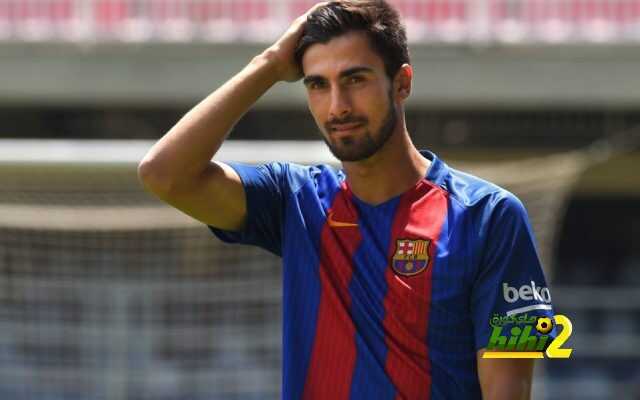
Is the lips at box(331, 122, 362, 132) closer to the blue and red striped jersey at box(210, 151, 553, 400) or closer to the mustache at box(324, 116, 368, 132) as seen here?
the mustache at box(324, 116, 368, 132)

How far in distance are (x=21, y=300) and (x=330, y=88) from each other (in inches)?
235

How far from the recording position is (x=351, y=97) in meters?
2.29

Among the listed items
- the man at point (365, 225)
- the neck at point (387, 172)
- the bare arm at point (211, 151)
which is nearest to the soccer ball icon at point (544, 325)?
the man at point (365, 225)

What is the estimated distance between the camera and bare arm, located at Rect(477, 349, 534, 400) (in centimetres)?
219

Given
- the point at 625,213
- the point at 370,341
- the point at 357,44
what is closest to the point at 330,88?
the point at 357,44

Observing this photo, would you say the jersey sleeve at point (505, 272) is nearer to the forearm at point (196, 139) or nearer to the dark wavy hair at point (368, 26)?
the dark wavy hair at point (368, 26)

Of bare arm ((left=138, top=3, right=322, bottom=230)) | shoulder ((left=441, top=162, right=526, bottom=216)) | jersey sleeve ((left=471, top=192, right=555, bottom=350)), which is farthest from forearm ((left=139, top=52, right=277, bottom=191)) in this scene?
jersey sleeve ((left=471, top=192, right=555, bottom=350))

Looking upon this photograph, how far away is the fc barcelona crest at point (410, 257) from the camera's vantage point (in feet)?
7.53

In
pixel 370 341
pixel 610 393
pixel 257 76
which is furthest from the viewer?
pixel 610 393

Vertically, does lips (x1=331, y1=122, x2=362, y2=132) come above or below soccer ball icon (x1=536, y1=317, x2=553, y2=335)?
above

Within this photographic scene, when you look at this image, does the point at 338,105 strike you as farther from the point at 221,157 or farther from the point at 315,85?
the point at 221,157

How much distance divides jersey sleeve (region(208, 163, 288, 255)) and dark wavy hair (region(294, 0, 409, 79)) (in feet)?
0.83

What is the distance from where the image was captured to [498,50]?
11398mm

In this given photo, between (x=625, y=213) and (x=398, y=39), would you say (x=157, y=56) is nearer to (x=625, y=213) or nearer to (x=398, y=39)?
(x=625, y=213)
